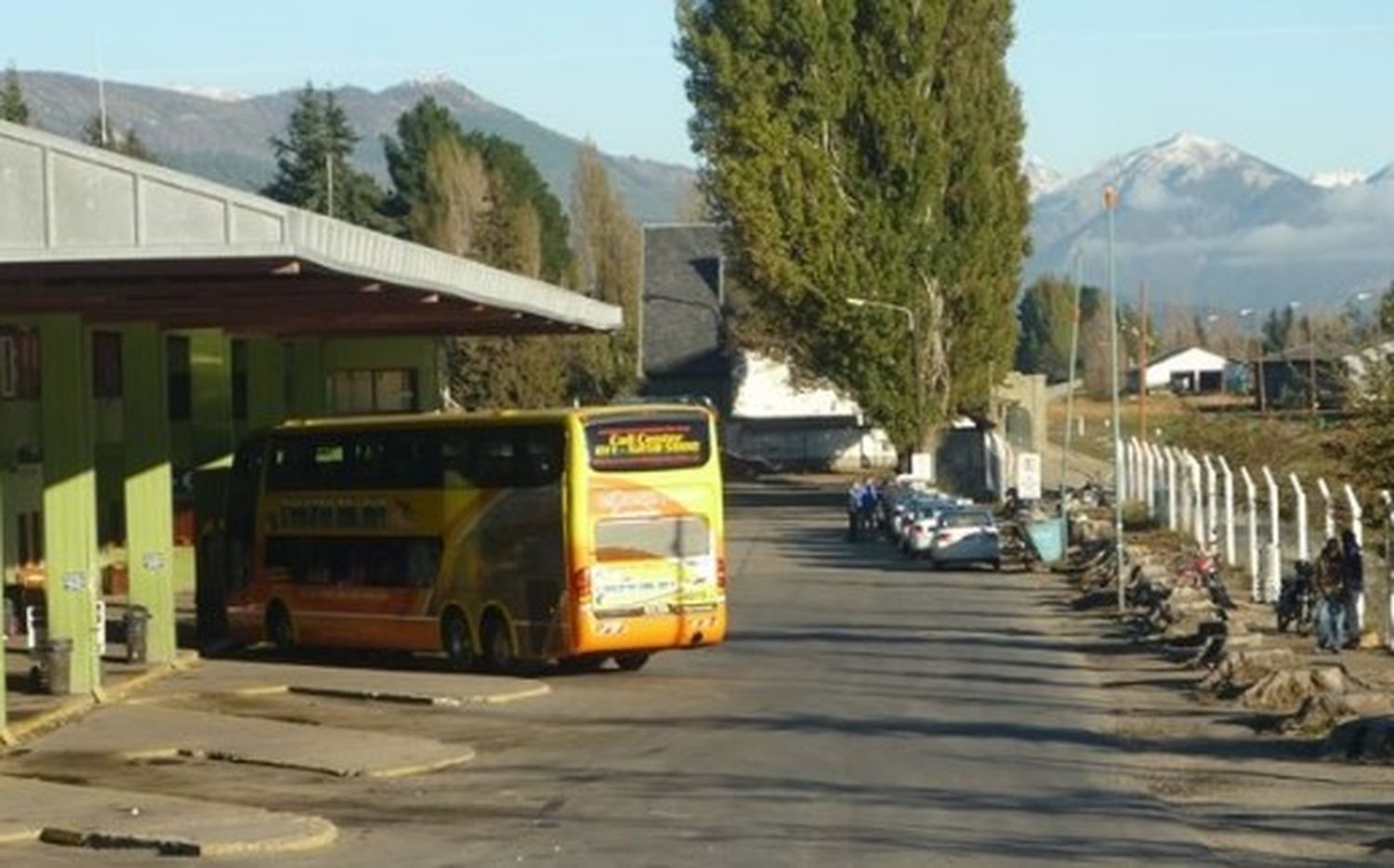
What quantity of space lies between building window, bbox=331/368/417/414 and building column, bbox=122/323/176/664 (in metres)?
A: 13.5

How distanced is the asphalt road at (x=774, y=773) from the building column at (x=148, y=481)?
5.52 m

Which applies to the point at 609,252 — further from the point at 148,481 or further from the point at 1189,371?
the point at 1189,371

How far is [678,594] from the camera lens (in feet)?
117

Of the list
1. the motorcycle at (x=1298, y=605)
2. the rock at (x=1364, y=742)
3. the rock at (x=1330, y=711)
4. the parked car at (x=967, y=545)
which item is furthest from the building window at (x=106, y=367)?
the parked car at (x=967, y=545)

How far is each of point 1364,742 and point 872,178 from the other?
193ft

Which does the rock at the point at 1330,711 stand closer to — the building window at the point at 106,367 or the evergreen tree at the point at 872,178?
the building window at the point at 106,367

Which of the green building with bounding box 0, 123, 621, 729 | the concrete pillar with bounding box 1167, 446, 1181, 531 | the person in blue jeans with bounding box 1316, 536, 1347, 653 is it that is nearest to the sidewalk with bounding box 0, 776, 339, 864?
the green building with bounding box 0, 123, 621, 729

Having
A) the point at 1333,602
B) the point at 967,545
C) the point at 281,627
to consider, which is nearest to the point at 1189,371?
the point at 967,545

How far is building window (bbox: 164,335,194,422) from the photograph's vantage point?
44.8 m

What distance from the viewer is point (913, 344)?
8275 centimetres

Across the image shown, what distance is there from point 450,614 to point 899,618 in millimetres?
12230

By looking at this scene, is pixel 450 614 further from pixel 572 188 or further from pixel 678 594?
pixel 572 188

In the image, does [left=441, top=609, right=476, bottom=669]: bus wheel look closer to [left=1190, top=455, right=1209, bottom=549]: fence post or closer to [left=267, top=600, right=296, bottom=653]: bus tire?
[left=267, top=600, right=296, bottom=653]: bus tire

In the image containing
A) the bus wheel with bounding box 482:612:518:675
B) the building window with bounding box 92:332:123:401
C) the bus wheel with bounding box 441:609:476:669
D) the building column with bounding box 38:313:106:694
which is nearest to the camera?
the building column with bounding box 38:313:106:694
